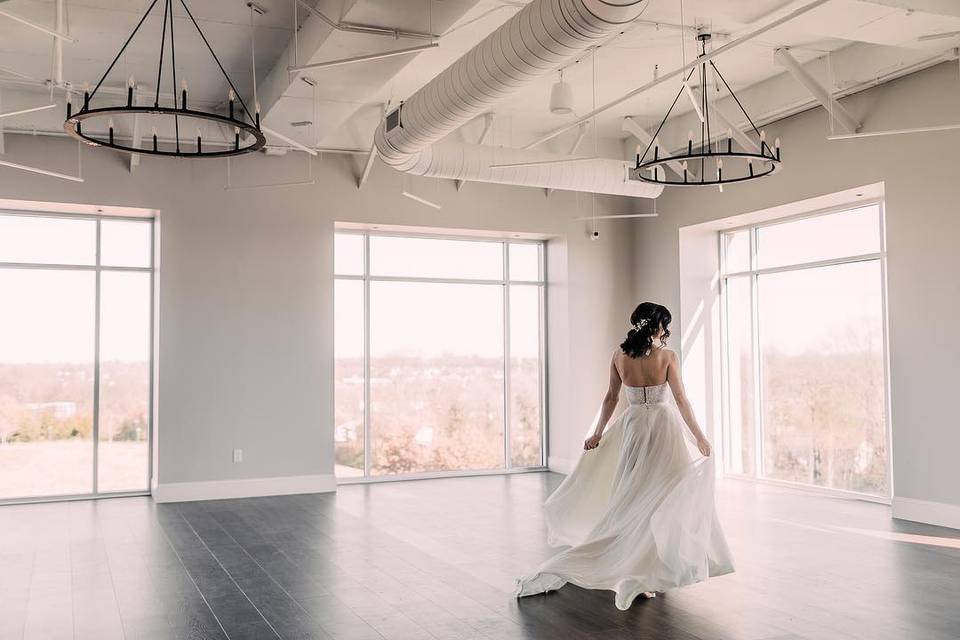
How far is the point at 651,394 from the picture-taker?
557 centimetres

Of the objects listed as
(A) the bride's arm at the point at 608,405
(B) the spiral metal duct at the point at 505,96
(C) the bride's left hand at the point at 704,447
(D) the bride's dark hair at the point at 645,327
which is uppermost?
(B) the spiral metal duct at the point at 505,96

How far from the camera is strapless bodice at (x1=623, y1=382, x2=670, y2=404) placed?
18.2ft

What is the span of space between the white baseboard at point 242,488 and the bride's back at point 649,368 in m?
5.29

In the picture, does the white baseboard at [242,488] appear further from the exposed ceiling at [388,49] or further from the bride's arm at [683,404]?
the bride's arm at [683,404]

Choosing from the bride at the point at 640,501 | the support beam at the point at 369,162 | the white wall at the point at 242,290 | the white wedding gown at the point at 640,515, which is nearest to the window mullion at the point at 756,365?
the white wall at the point at 242,290

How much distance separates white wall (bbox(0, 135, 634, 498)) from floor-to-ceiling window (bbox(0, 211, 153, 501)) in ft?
1.98

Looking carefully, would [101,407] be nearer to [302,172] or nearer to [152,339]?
[152,339]

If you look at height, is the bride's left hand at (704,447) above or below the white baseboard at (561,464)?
above

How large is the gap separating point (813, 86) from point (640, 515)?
4857mm

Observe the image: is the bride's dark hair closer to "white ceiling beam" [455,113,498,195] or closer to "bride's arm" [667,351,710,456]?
"bride's arm" [667,351,710,456]

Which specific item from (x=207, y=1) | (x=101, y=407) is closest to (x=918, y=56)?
(x=207, y=1)

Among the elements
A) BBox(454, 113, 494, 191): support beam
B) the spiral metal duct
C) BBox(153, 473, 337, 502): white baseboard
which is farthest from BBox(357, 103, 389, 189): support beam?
BBox(153, 473, 337, 502): white baseboard

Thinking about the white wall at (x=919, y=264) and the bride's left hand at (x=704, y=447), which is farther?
the white wall at (x=919, y=264)

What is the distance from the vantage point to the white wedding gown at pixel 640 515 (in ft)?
15.9
